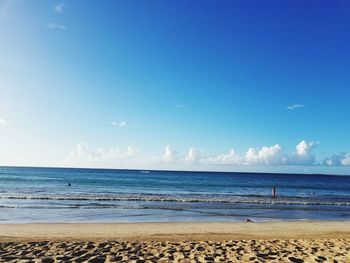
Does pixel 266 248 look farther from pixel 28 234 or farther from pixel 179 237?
pixel 28 234

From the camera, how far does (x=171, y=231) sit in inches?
693

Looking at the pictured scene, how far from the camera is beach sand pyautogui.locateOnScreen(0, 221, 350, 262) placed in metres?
10.5

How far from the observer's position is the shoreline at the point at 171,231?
15.6 metres

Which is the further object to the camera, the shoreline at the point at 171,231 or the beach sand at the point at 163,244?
the shoreline at the point at 171,231

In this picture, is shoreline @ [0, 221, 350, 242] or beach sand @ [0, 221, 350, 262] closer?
beach sand @ [0, 221, 350, 262]

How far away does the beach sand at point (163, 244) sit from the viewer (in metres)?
10.5

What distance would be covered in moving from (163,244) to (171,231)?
473cm

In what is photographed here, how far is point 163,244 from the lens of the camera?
12961mm

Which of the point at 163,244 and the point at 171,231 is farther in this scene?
the point at 171,231

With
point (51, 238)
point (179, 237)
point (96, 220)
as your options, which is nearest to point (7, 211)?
point (96, 220)

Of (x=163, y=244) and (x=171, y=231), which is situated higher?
(x=163, y=244)

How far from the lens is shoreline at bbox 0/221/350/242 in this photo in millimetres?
15562

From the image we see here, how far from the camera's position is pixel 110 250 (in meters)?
11.4

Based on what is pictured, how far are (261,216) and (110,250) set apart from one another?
54.3 feet
